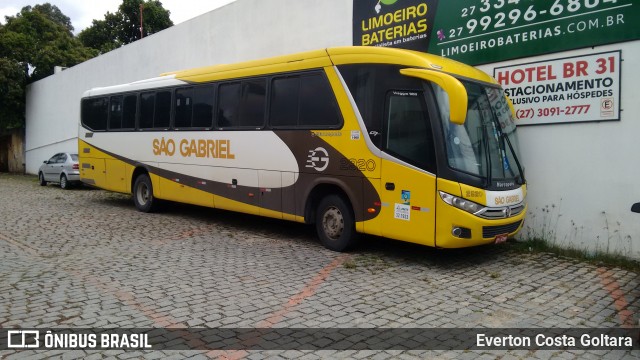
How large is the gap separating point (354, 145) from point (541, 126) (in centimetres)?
323

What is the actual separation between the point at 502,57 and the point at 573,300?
14.8ft

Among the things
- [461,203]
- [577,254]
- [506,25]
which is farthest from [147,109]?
[577,254]

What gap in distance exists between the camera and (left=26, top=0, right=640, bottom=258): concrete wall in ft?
23.7

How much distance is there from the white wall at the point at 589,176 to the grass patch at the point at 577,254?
118 millimetres

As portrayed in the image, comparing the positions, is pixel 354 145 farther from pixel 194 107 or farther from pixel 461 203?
pixel 194 107

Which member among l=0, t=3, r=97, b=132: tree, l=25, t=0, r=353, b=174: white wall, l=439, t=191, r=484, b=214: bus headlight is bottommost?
l=439, t=191, r=484, b=214: bus headlight

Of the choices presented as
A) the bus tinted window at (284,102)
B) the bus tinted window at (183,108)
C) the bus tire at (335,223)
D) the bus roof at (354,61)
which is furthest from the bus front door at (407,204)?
the bus tinted window at (183,108)

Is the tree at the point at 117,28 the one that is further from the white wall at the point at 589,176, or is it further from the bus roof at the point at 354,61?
the white wall at the point at 589,176

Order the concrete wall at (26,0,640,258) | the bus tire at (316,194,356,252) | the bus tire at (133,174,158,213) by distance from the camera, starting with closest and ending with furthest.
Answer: the concrete wall at (26,0,640,258)
the bus tire at (316,194,356,252)
the bus tire at (133,174,158,213)

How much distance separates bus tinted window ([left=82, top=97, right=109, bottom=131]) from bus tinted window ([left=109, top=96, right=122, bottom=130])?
24 centimetres

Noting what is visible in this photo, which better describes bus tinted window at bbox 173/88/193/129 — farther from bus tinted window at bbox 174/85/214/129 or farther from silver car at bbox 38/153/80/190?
silver car at bbox 38/153/80/190

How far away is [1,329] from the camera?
14.9ft

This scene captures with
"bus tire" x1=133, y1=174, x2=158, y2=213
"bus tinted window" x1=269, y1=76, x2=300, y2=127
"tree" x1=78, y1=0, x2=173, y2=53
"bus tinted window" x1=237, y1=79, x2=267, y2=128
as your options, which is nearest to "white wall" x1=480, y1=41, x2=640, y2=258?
"bus tinted window" x1=269, y1=76, x2=300, y2=127

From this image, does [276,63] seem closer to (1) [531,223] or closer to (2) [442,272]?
(2) [442,272]
